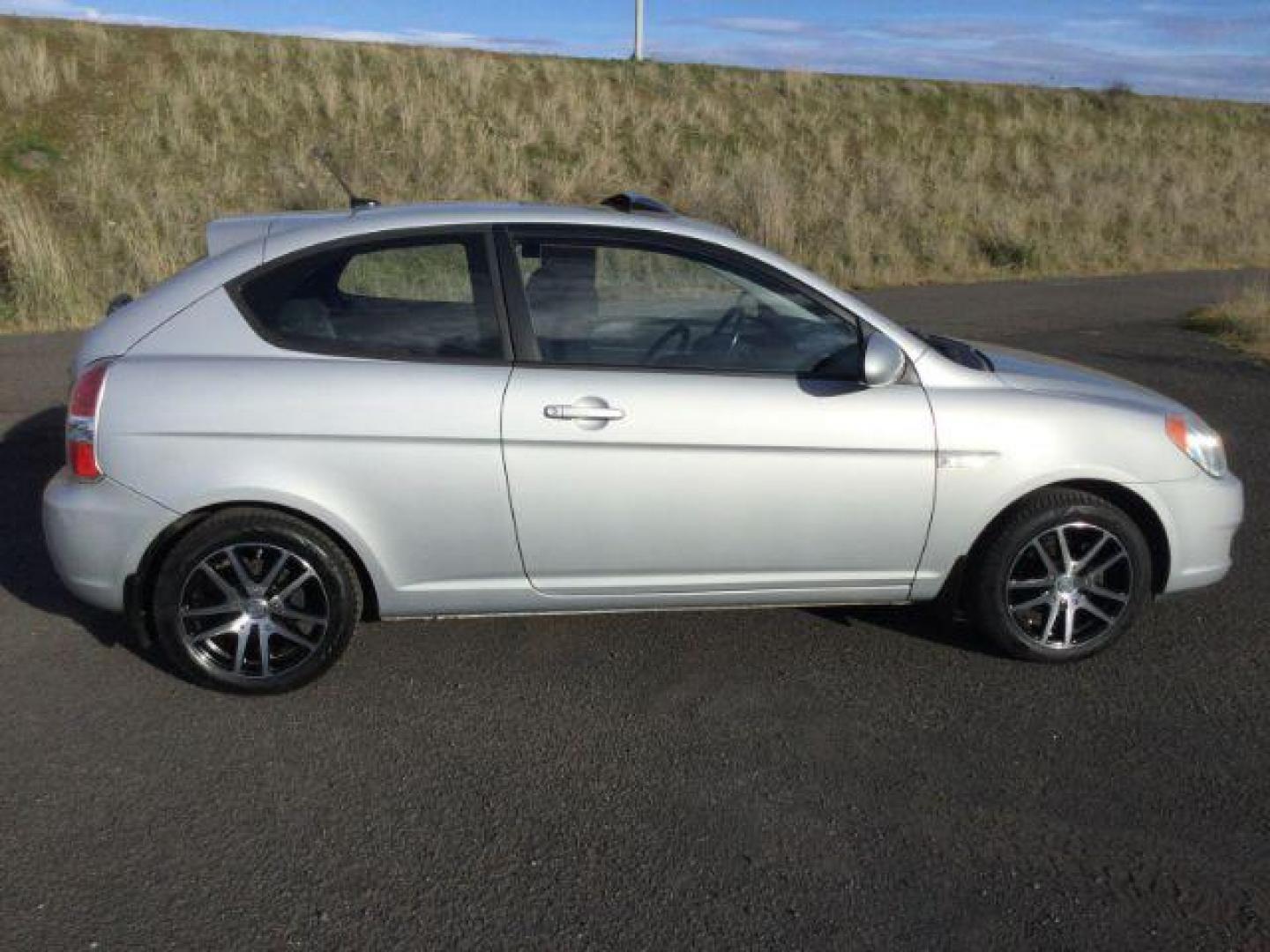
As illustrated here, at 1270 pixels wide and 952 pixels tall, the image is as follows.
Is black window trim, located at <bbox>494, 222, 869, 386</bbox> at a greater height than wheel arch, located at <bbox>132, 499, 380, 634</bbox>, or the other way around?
black window trim, located at <bbox>494, 222, 869, 386</bbox>

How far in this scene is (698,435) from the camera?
4000 millimetres

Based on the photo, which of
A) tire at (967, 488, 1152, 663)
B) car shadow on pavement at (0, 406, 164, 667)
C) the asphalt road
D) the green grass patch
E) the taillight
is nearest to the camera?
the asphalt road

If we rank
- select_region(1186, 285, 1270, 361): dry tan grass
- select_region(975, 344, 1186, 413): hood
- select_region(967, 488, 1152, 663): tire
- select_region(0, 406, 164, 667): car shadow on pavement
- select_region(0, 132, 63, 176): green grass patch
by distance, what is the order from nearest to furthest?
select_region(967, 488, 1152, 663): tire, select_region(975, 344, 1186, 413): hood, select_region(0, 406, 164, 667): car shadow on pavement, select_region(1186, 285, 1270, 361): dry tan grass, select_region(0, 132, 63, 176): green grass patch

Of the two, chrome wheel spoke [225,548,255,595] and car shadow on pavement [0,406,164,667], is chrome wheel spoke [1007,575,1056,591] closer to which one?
chrome wheel spoke [225,548,255,595]

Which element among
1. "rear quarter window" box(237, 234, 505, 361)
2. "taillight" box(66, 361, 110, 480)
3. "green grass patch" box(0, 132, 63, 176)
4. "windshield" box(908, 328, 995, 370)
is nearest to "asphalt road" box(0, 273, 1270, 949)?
"taillight" box(66, 361, 110, 480)

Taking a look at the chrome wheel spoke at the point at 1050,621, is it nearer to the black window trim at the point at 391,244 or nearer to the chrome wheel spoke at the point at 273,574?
the black window trim at the point at 391,244

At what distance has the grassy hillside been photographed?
1803cm

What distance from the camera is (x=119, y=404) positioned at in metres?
3.87

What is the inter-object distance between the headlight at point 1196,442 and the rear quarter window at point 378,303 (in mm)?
2480

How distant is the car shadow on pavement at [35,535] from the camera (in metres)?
4.67

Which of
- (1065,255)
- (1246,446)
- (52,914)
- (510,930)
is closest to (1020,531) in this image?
(510,930)

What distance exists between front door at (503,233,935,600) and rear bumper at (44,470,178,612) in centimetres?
121

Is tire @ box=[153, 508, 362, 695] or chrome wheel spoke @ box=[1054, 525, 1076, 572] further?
chrome wheel spoke @ box=[1054, 525, 1076, 572]

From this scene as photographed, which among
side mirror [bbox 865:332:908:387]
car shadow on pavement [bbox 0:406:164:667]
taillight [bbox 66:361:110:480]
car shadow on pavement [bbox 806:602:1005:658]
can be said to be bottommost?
car shadow on pavement [bbox 0:406:164:667]
